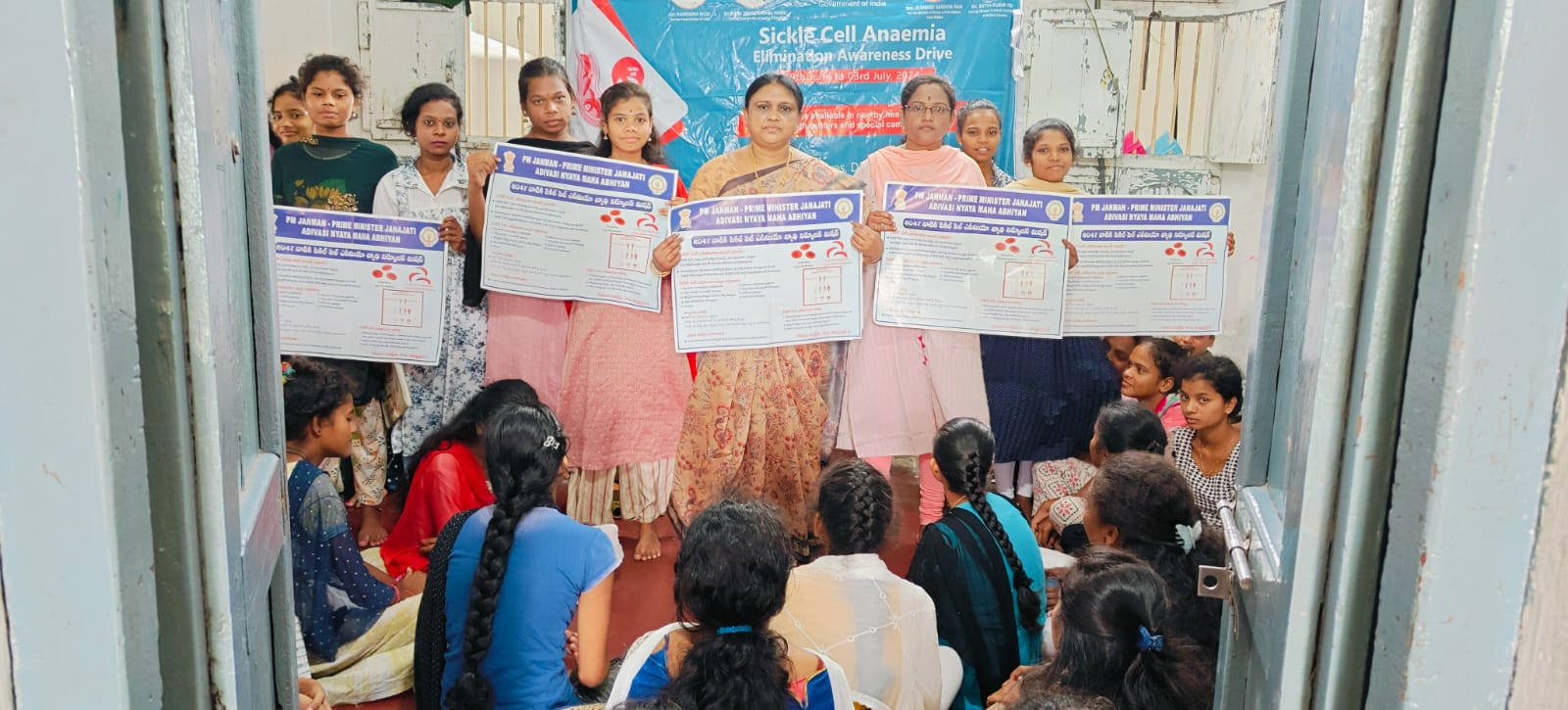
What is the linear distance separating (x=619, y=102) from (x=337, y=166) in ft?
3.65

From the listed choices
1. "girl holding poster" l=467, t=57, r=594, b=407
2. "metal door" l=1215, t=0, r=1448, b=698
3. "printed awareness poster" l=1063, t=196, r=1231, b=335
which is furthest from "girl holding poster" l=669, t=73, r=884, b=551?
"metal door" l=1215, t=0, r=1448, b=698

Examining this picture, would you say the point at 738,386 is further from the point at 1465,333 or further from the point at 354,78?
the point at 1465,333

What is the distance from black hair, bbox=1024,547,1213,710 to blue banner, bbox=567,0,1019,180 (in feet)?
11.3

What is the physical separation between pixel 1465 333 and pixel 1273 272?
0.79 m

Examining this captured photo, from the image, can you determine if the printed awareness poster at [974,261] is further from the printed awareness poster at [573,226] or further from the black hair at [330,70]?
the black hair at [330,70]

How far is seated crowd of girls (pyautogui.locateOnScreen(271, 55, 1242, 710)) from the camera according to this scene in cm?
210

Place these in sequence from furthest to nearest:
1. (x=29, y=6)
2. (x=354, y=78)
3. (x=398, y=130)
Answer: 1. (x=398, y=130)
2. (x=354, y=78)
3. (x=29, y=6)

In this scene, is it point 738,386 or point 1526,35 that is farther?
point 738,386

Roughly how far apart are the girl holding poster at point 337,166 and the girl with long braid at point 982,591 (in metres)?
2.45

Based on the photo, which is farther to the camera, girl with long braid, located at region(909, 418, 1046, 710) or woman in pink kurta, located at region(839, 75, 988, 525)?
woman in pink kurta, located at region(839, 75, 988, 525)

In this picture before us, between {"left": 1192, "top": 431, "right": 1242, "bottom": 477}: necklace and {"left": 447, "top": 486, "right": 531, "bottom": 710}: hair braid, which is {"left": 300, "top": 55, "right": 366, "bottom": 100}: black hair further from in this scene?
{"left": 1192, "top": 431, "right": 1242, "bottom": 477}: necklace

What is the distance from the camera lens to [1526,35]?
0.64 metres

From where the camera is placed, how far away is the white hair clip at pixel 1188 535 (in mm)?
2521

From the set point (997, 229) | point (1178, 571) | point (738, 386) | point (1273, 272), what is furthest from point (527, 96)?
point (1273, 272)
